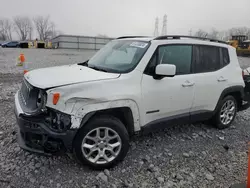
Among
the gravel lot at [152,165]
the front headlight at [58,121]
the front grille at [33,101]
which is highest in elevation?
the front grille at [33,101]

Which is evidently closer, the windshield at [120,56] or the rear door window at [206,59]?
the windshield at [120,56]

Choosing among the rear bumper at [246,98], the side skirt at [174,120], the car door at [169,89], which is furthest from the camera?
the rear bumper at [246,98]

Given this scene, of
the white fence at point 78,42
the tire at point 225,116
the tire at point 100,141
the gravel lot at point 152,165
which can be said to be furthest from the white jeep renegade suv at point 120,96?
the white fence at point 78,42

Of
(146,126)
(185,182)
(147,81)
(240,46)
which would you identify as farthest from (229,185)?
(240,46)

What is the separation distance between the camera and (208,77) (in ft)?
12.9

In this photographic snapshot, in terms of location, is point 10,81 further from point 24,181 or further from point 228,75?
point 228,75

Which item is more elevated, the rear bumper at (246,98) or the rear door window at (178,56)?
the rear door window at (178,56)

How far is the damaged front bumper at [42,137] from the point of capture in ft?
8.71

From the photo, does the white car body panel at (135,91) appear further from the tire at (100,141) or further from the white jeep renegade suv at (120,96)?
the tire at (100,141)

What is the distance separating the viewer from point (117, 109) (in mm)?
3004

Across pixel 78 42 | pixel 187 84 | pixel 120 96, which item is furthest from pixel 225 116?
pixel 78 42

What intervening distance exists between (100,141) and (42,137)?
0.74m

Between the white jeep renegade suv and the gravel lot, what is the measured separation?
28 cm

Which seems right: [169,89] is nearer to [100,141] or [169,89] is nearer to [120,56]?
[120,56]
